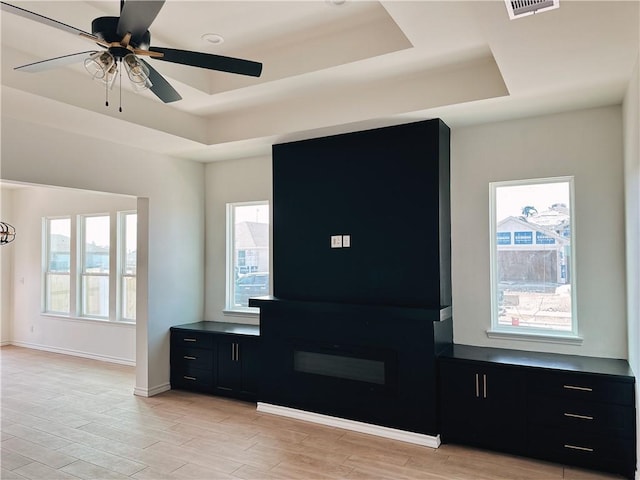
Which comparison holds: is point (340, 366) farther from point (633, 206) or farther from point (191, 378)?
point (633, 206)

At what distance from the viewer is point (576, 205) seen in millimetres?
3822

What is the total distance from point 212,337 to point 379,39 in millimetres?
3539

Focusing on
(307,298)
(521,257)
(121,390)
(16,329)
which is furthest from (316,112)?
(16,329)

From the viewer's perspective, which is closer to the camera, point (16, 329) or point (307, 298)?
point (307, 298)

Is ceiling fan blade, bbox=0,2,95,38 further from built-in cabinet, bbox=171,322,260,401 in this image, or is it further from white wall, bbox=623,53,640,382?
built-in cabinet, bbox=171,322,260,401

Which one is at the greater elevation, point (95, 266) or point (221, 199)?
point (221, 199)

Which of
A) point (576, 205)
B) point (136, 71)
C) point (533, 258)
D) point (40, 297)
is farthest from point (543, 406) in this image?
point (40, 297)

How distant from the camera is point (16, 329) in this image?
8.06 meters

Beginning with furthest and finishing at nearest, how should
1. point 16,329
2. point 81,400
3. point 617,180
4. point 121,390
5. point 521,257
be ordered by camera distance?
point 16,329, point 121,390, point 81,400, point 521,257, point 617,180

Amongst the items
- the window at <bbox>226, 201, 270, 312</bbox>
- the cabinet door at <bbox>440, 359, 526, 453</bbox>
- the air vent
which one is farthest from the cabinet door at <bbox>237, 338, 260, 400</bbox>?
the air vent

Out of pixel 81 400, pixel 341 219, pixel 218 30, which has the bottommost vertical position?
pixel 81 400

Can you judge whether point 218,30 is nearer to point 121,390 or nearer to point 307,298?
point 307,298

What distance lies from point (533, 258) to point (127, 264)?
18.2 feet

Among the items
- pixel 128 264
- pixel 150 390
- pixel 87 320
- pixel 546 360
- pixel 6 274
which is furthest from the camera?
pixel 6 274
